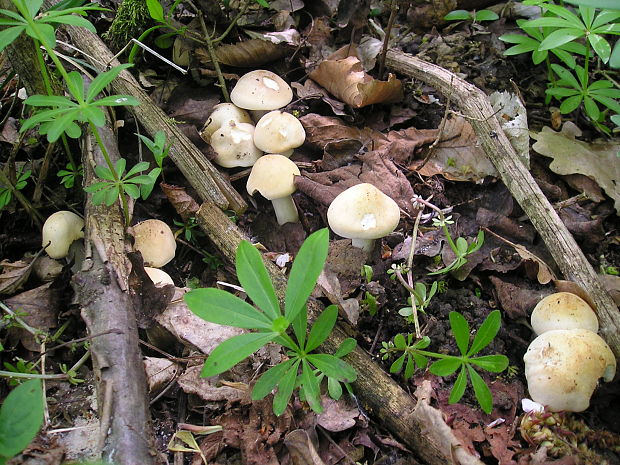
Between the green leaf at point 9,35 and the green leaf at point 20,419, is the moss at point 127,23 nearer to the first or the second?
the green leaf at point 9,35

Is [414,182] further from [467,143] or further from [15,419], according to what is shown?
[15,419]

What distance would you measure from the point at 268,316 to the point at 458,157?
203 centimetres

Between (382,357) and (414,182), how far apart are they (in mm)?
1276

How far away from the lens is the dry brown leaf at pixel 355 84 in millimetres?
3383

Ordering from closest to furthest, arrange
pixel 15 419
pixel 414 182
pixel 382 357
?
pixel 15 419 < pixel 382 357 < pixel 414 182

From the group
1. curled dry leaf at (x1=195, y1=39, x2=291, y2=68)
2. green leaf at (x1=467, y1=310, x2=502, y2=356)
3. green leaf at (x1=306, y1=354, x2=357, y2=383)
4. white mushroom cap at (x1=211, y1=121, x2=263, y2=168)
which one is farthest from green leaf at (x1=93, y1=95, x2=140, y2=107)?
green leaf at (x1=467, y1=310, x2=502, y2=356)

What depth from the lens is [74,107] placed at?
234 centimetres

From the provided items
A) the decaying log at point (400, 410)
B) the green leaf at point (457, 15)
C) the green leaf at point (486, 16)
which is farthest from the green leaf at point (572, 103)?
the decaying log at point (400, 410)

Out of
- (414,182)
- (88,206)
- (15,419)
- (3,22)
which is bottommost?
(414,182)

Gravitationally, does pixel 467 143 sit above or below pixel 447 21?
below

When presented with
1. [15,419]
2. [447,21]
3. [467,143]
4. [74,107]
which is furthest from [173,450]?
[447,21]

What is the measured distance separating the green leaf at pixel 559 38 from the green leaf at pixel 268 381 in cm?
231

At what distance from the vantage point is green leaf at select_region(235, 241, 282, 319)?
1889 mm

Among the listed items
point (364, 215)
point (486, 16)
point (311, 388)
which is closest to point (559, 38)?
point (486, 16)
